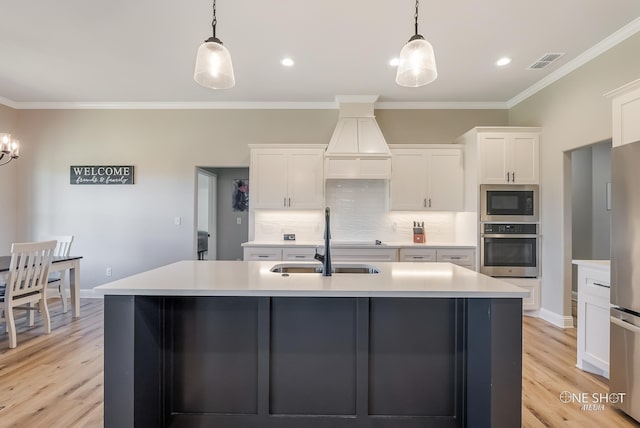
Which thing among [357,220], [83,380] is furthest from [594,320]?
[83,380]

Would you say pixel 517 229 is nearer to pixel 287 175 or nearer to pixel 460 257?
pixel 460 257

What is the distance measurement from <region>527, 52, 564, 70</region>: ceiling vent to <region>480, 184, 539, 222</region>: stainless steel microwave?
4.56ft

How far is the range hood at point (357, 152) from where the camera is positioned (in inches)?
175

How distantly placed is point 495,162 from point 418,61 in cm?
290

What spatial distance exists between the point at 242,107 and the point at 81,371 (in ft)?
12.3

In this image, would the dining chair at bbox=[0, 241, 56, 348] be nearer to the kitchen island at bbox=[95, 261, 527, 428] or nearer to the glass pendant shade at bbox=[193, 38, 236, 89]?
the kitchen island at bbox=[95, 261, 527, 428]

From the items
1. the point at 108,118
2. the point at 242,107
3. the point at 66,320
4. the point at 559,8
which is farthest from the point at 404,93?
the point at 66,320

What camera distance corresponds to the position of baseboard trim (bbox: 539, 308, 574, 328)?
378 centimetres

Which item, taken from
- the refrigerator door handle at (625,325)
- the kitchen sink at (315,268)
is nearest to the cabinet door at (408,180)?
the kitchen sink at (315,268)

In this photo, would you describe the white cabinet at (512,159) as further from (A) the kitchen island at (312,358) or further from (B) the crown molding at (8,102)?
(B) the crown molding at (8,102)

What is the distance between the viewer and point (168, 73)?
12.7ft

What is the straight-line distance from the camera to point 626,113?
2266 millimetres

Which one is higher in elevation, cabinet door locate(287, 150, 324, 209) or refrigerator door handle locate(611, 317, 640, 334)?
cabinet door locate(287, 150, 324, 209)

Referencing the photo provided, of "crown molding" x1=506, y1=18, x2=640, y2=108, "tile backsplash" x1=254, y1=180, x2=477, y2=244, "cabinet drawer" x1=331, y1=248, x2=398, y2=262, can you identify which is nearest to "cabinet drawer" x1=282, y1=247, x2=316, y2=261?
"cabinet drawer" x1=331, y1=248, x2=398, y2=262
